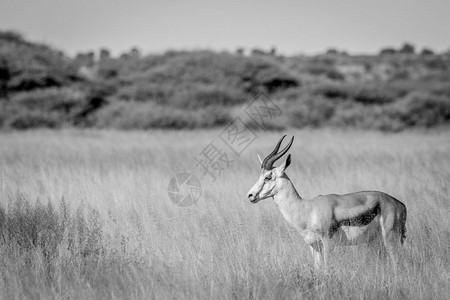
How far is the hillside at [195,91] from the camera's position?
2245cm

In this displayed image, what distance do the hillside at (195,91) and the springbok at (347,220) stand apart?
17.2m

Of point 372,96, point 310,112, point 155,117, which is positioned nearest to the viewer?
point 155,117

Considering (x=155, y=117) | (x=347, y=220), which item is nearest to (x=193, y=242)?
(x=347, y=220)

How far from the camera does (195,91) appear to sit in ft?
86.9

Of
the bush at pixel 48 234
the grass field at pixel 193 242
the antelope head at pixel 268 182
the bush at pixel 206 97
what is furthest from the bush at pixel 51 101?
the antelope head at pixel 268 182

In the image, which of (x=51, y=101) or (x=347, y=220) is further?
(x=51, y=101)

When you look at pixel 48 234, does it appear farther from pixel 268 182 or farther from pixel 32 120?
pixel 32 120

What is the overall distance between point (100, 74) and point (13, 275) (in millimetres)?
30850

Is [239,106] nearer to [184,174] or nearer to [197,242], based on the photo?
[184,174]

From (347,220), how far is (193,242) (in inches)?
75.7

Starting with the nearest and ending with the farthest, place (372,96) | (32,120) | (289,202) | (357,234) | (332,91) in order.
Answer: (357,234) → (289,202) → (32,120) → (372,96) → (332,91)

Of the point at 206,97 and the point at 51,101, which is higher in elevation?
the point at 51,101

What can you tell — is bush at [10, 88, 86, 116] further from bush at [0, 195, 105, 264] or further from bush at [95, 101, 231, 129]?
bush at [0, 195, 105, 264]
